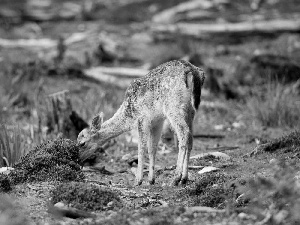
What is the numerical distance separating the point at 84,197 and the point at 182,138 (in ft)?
5.77

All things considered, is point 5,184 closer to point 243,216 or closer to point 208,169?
point 208,169

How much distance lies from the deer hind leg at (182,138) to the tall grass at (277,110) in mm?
4465

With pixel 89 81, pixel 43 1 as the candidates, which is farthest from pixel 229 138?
pixel 43 1

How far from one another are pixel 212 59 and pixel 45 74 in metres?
4.73

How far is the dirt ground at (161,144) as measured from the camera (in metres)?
7.25

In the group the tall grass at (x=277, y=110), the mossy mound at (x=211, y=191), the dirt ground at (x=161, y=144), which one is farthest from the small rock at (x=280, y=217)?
the tall grass at (x=277, y=110)

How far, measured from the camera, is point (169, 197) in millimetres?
8391

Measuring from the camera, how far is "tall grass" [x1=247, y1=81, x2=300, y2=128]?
12914 millimetres

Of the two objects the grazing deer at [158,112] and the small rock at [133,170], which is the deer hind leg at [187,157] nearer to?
the grazing deer at [158,112]

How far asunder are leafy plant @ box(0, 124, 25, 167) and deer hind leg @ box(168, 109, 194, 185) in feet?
8.01

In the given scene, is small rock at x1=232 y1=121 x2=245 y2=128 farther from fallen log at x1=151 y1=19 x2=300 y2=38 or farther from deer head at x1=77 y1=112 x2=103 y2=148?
fallen log at x1=151 y1=19 x2=300 y2=38

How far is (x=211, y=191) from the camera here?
7906 millimetres

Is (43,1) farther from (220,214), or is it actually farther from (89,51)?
(220,214)

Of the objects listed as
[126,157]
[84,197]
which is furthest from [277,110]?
[84,197]
